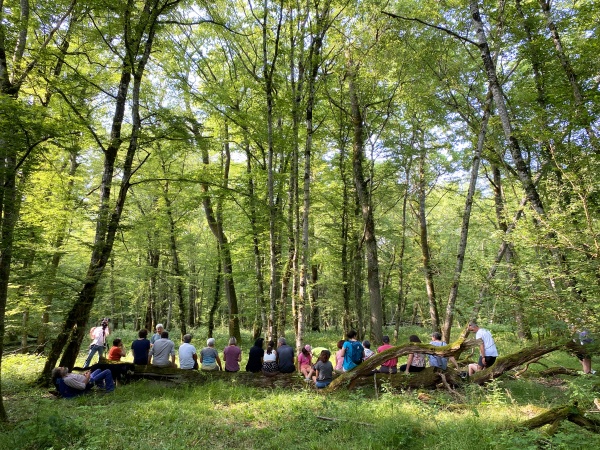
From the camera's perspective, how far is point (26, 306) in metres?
9.56

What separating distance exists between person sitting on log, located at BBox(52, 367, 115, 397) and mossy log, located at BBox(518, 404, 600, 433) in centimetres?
840

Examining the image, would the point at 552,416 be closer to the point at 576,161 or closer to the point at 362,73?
the point at 576,161

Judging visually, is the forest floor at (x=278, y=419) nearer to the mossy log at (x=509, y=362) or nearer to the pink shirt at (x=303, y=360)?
the mossy log at (x=509, y=362)

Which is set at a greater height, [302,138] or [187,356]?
[302,138]

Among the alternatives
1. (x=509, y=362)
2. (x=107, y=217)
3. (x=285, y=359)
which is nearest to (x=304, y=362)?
(x=285, y=359)

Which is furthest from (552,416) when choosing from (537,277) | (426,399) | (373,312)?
(373,312)

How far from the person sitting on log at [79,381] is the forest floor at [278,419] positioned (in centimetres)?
24

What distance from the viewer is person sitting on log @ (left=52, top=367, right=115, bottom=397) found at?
726cm

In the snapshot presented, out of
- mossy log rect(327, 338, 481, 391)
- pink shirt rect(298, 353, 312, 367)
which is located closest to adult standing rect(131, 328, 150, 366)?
pink shirt rect(298, 353, 312, 367)

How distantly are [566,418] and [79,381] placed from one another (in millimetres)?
9027

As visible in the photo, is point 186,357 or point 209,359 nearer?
point 186,357

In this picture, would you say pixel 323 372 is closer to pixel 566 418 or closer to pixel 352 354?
pixel 352 354

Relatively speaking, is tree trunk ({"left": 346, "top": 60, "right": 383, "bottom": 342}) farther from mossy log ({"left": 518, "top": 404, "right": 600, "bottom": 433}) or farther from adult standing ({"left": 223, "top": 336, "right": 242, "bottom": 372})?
mossy log ({"left": 518, "top": 404, "right": 600, "bottom": 433})

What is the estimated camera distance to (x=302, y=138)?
13.4 m
